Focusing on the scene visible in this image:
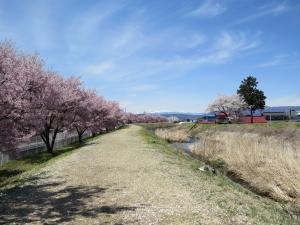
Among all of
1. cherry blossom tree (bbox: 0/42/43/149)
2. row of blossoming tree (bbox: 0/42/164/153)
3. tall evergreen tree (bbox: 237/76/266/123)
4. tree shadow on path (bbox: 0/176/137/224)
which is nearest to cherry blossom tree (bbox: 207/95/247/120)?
tall evergreen tree (bbox: 237/76/266/123)

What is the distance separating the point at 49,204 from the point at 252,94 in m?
98.4

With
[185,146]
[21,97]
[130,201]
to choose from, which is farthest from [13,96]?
[185,146]

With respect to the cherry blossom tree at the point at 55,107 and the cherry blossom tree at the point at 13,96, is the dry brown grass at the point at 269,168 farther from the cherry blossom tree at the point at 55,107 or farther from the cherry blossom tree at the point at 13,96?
the cherry blossom tree at the point at 55,107

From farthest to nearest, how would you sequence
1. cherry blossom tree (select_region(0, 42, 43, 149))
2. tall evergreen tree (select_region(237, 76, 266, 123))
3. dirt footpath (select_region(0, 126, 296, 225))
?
1. tall evergreen tree (select_region(237, 76, 266, 123))
2. cherry blossom tree (select_region(0, 42, 43, 149))
3. dirt footpath (select_region(0, 126, 296, 225))

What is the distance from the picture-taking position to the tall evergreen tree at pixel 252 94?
101613 millimetres

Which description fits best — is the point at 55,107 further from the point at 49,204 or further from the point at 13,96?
the point at 49,204

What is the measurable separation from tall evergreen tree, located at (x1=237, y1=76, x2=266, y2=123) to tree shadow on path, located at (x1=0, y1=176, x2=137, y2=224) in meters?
95.4

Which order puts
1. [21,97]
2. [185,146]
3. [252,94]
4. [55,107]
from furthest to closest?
[252,94] → [185,146] → [55,107] → [21,97]

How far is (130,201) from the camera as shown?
34.2 feet

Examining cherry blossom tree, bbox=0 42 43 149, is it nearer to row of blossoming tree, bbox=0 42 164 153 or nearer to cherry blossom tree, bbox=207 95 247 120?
row of blossoming tree, bbox=0 42 164 153

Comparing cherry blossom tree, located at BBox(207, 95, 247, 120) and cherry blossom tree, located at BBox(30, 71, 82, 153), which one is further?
cherry blossom tree, located at BBox(207, 95, 247, 120)

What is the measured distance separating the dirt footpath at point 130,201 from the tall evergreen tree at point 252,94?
91.1 m

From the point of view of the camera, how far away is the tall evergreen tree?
4000 inches

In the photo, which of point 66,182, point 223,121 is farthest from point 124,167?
point 223,121
